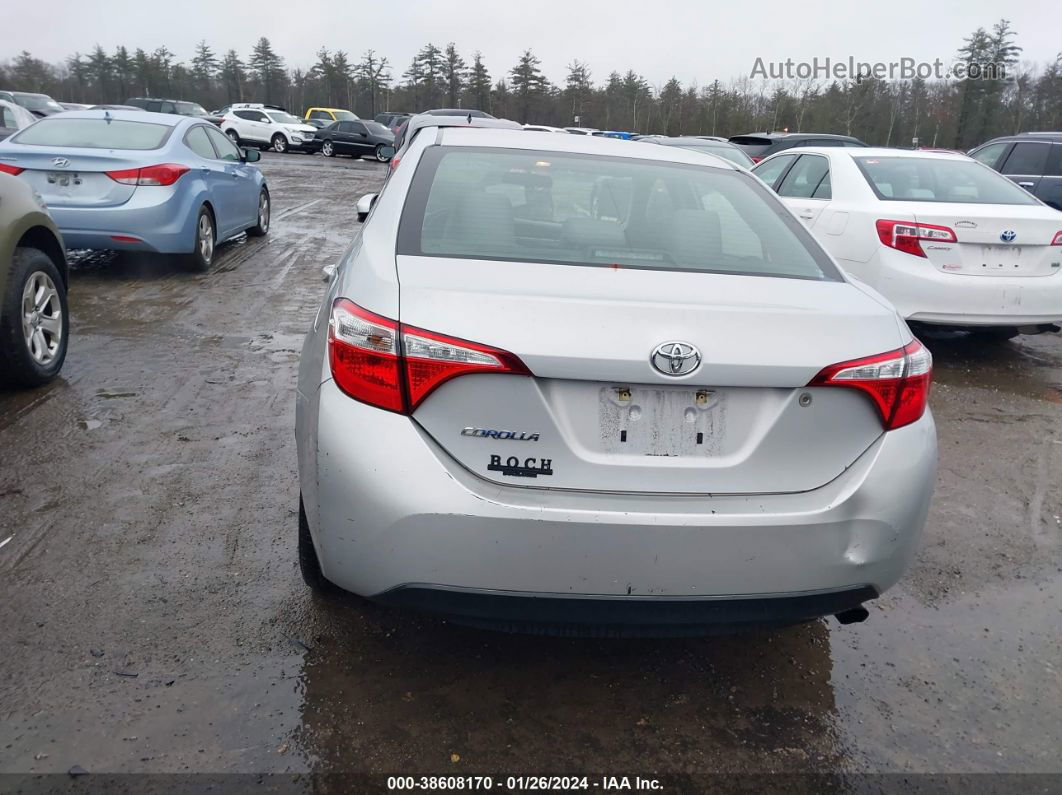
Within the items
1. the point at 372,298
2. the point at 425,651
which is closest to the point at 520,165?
the point at 372,298

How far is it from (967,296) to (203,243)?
6834 millimetres

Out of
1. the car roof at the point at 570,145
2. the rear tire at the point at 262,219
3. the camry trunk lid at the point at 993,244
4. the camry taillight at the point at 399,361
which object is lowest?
the rear tire at the point at 262,219

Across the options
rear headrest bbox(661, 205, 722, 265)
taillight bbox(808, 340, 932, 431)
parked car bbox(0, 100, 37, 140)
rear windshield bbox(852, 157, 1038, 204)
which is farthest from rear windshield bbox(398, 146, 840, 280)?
parked car bbox(0, 100, 37, 140)

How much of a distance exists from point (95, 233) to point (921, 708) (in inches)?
290

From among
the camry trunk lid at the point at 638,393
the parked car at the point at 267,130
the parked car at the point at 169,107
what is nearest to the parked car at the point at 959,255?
the camry trunk lid at the point at 638,393

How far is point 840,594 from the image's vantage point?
2.37 meters

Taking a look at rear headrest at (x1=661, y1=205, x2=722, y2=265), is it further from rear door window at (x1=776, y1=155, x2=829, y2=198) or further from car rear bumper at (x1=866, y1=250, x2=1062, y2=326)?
rear door window at (x1=776, y1=155, x2=829, y2=198)

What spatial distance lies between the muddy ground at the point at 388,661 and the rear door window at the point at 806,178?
375 centimetres

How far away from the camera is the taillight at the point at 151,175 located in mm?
7582

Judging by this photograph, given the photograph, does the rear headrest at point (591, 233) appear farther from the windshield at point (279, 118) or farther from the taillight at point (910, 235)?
the windshield at point (279, 118)

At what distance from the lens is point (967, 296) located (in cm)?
608

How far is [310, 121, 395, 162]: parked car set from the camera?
3256 centimetres

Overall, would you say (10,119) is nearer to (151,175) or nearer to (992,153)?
(151,175)

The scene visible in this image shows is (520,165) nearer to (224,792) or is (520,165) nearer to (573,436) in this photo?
(573,436)
